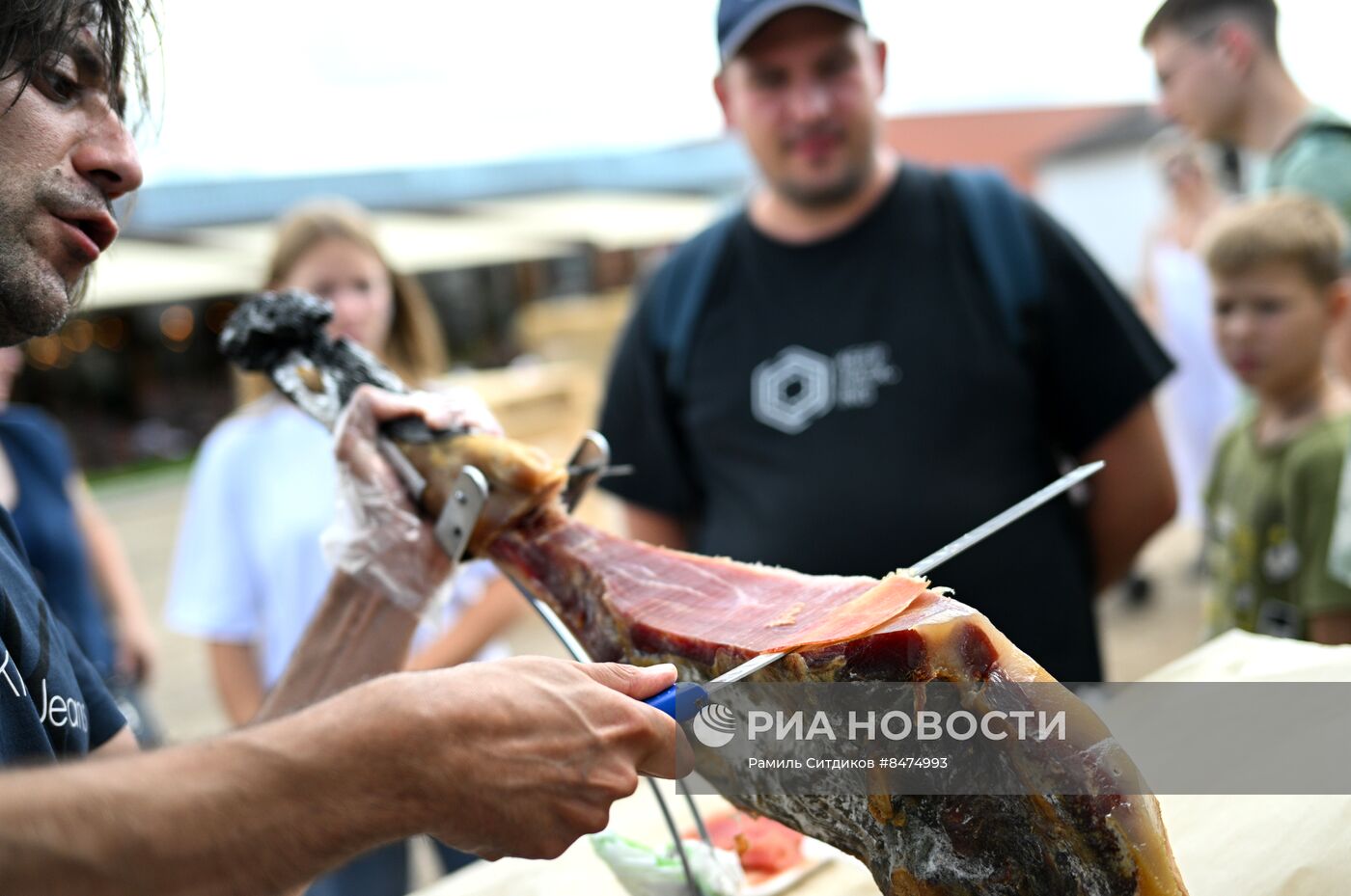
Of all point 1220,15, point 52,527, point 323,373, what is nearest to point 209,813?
point 323,373

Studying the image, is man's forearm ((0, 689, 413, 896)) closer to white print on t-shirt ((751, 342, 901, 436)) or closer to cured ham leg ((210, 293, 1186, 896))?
cured ham leg ((210, 293, 1186, 896))

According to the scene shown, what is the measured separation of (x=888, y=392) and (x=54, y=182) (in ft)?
6.62

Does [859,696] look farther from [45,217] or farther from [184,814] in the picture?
[45,217]

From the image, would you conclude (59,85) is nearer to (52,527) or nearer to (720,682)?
(720,682)

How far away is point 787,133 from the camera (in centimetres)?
293

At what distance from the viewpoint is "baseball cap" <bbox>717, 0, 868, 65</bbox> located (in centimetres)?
277

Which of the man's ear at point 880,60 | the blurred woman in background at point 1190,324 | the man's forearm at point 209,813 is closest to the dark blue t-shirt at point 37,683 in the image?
the man's forearm at point 209,813

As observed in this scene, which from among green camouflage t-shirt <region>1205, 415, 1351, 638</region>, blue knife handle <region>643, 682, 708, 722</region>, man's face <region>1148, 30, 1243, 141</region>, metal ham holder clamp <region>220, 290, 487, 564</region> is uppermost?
man's face <region>1148, 30, 1243, 141</region>

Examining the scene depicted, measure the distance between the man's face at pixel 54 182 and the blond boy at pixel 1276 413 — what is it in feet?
9.71

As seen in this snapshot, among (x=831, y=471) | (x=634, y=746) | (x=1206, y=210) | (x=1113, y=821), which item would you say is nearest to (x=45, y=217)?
(x=634, y=746)

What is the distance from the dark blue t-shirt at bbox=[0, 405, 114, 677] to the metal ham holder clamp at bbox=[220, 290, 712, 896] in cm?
202

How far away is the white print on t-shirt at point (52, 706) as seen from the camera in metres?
1.43

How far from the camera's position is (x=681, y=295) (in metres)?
3.17

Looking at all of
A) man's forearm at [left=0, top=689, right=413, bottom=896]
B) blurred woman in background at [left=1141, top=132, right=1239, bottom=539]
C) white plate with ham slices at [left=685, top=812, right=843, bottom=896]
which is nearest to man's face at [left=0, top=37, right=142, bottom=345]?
man's forearm at [left=0, top=689, right=413, bottom=896]
